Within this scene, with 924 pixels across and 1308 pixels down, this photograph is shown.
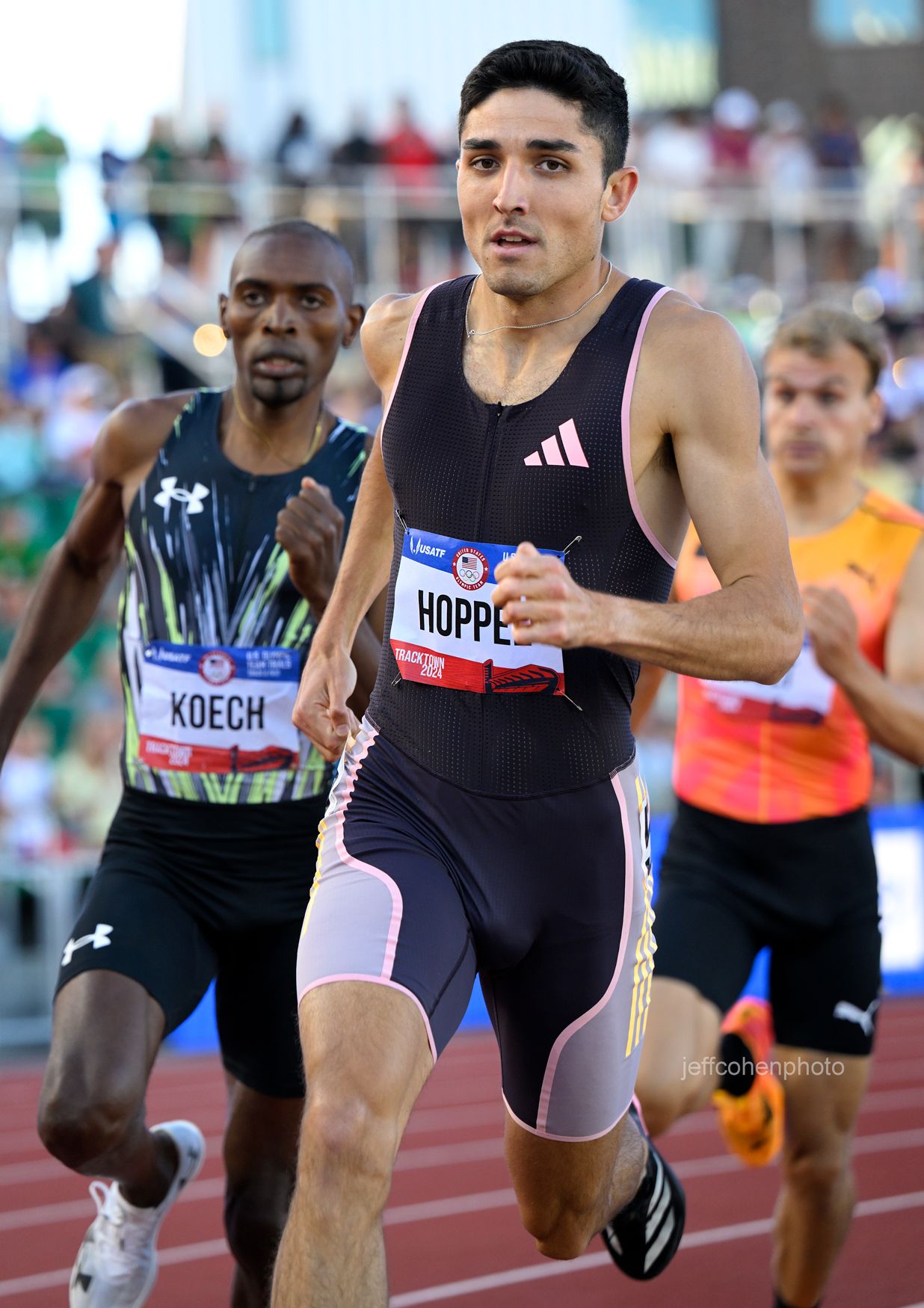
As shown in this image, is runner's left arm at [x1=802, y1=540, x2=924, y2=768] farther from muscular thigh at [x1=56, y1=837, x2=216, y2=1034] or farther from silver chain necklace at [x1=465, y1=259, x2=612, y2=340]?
muscular thigh at [x1=56, y1=837, x2=216, y2=1034]

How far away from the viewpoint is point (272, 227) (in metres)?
4.48

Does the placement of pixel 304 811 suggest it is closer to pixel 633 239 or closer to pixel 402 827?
pixel 402 827

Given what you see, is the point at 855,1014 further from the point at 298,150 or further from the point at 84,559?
the point at 298,150

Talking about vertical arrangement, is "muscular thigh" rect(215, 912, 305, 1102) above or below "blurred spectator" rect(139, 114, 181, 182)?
below

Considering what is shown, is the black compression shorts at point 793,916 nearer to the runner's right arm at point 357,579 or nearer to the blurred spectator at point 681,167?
the runner's right arm at point 357,579

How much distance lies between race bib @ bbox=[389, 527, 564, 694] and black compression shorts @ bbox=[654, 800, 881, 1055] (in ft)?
5.25

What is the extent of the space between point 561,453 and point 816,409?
1979 millimetres

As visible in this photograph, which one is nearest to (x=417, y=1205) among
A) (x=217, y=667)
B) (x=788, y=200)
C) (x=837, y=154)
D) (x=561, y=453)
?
(x=217, y=667)

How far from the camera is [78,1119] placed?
3574 mm

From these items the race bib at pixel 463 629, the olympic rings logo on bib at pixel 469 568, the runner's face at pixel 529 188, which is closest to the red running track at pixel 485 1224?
the race bib at pixel 463 629

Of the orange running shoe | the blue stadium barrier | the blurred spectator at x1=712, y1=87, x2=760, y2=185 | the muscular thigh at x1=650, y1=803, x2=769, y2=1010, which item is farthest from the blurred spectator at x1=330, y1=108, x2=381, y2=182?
the orange running shoe

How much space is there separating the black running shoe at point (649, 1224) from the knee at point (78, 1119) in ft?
3.90

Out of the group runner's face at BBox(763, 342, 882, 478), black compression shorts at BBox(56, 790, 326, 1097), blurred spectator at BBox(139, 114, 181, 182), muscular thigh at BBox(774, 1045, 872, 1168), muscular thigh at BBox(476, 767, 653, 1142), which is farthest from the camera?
blurred spectator at BBox(139, 114, 181, 182)

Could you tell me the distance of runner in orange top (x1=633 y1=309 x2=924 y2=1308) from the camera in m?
4.45
